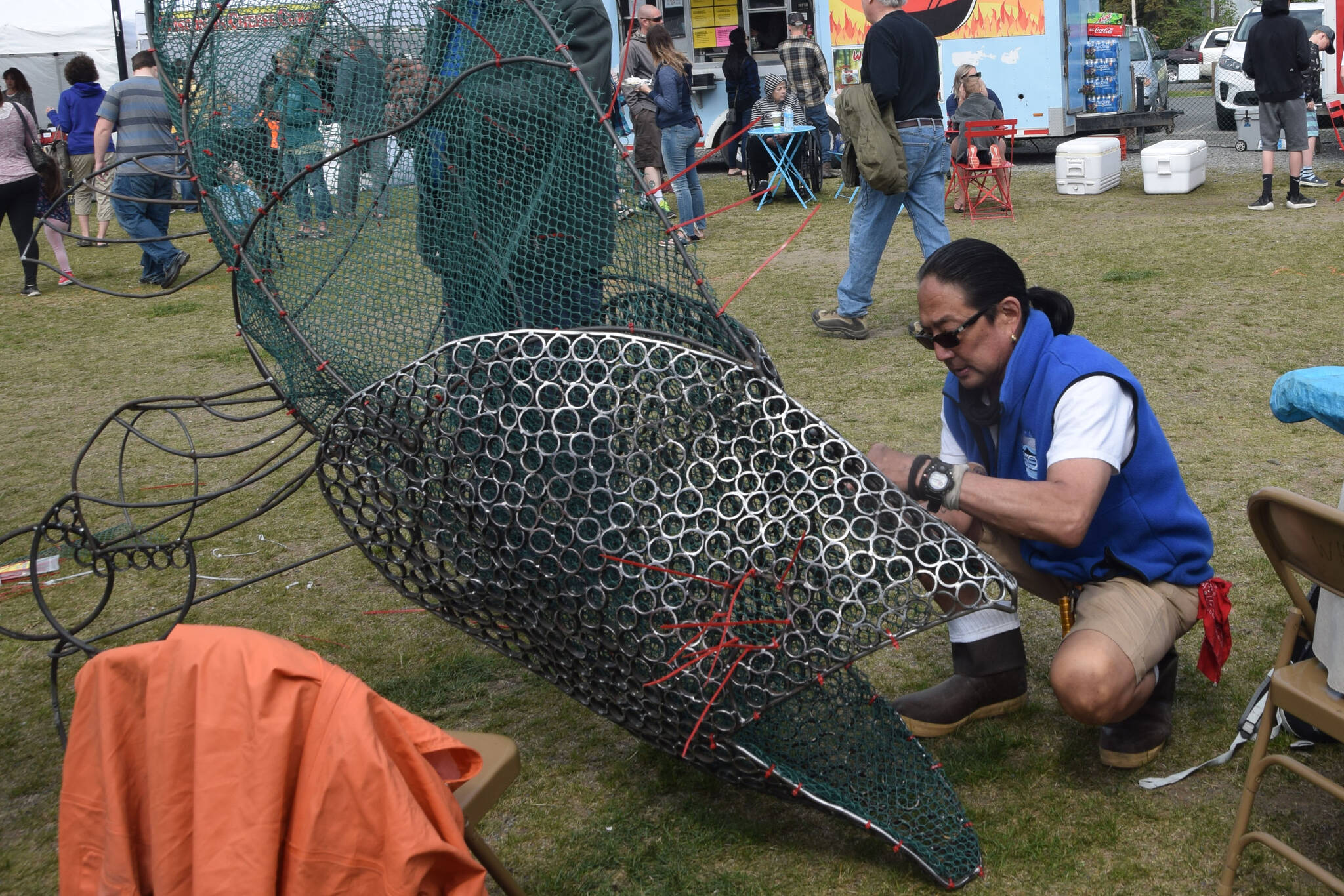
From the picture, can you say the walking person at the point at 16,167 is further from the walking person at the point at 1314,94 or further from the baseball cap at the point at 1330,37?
the baseball cap at the point at 1330,37

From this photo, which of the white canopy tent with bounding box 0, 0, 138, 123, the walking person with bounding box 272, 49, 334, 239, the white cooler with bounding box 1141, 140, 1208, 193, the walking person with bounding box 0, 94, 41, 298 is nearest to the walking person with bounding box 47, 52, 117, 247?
the walking person with bounding box 0, 94, 41, 298

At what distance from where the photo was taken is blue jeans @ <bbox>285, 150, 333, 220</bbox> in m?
2.92

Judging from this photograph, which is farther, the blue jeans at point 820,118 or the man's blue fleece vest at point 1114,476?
the blue jeans at point 820,118

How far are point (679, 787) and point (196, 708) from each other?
139 centimetres

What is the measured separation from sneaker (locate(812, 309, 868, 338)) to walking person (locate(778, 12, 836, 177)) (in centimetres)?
577

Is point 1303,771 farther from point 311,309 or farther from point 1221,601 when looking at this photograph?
point 311,309

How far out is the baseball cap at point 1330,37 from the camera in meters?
11.1

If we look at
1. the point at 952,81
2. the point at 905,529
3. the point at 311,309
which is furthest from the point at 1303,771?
the point at 952,81

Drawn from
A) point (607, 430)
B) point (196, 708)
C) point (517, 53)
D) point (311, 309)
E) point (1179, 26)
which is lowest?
point (196, 708)

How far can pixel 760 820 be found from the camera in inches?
96.9

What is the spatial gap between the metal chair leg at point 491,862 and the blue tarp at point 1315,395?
1.72 m

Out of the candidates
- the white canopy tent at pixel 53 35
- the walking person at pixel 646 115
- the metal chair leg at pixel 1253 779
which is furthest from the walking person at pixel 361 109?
the white canopy tent at pixel 53 35

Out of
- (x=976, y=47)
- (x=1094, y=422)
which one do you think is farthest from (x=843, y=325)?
(x=976, y=47)

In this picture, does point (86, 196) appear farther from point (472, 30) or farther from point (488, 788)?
point (488, 788)
